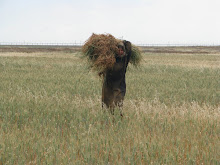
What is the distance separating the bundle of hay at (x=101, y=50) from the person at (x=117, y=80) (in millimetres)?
191

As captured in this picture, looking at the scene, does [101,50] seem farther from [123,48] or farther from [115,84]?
[115,84]

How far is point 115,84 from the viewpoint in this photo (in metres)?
6.16

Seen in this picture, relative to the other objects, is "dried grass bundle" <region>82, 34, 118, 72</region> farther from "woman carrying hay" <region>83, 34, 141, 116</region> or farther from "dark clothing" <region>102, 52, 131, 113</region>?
"dark clothing" <region>102, 52, 131, 113</region>

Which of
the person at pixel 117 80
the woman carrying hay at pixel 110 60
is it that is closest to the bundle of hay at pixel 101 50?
the woman carrying hay at pixel 110 60

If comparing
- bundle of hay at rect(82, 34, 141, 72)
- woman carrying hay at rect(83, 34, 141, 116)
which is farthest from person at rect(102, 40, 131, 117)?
bundle of hay at rect(82, 34, 141, 72)

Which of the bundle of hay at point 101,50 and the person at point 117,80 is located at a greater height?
the bundle of hay at point 101,50

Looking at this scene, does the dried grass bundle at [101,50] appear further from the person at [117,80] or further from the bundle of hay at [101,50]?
the person at [117,80]

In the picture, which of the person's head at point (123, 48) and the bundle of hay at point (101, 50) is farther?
the person's head at point (123, 48)

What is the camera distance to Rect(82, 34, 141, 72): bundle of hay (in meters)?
5.71

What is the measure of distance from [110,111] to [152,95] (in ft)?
13.7

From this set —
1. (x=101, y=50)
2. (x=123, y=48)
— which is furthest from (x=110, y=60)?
(x=123, y=48)

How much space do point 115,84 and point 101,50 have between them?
2.55 ft

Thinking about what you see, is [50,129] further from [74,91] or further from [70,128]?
[74,91]

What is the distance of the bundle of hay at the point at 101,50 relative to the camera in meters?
5.71
